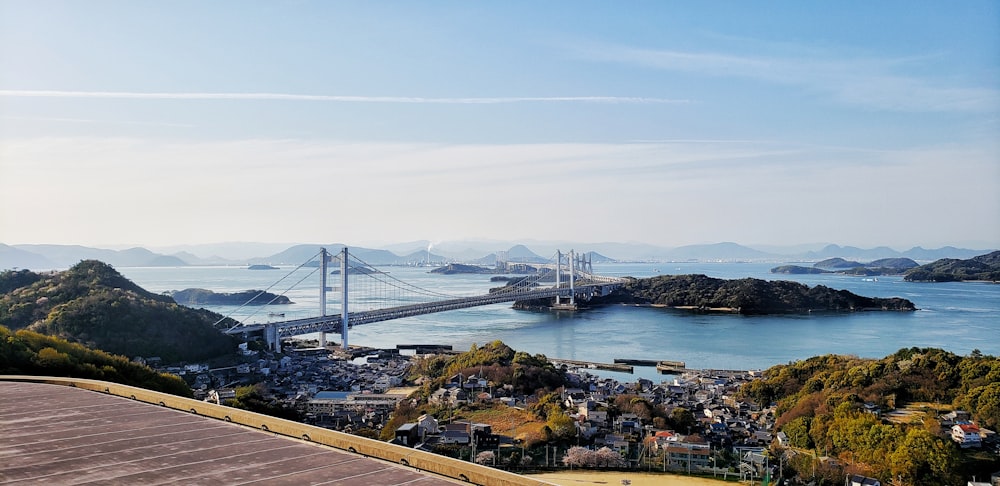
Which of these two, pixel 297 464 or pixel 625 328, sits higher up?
pixel 297 464

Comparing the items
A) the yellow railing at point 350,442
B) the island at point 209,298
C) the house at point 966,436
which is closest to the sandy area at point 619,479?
the house at point 966,436

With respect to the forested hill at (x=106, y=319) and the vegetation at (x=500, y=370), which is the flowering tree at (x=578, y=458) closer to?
the vegetation at (x=500, y=370)

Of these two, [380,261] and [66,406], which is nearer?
[66,406]

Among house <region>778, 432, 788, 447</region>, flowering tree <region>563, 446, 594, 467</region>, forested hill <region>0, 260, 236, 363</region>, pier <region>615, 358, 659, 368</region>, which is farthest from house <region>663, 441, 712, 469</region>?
forested hill <region>0, 260, 236, 363</region>

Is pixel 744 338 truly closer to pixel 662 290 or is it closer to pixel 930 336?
pixel 930 336

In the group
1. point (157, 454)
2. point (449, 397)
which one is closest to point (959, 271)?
point (449, 397)

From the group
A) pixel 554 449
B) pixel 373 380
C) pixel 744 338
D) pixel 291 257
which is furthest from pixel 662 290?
pixel 291 257
